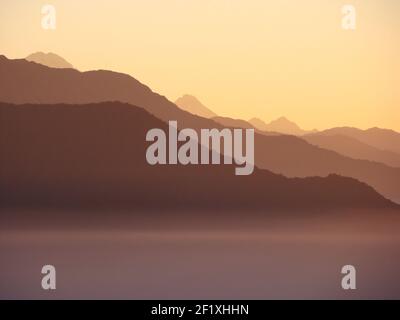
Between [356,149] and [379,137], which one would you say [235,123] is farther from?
[379,137]

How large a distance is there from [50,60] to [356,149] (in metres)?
2.05

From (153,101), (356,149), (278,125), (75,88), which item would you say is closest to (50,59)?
(75,88)

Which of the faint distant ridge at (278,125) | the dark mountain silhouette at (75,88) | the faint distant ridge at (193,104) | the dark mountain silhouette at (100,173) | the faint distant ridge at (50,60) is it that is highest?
the faint distant ridge at (50,60)

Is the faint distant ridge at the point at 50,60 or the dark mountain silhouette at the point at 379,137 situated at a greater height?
the faint distant ridge at the point at 50,60

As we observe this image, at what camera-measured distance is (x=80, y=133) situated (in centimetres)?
426

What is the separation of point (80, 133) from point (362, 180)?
1846 millimetres

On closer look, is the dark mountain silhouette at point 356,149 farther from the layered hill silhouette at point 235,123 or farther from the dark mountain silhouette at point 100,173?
the layered hill silhouette at point 235,123

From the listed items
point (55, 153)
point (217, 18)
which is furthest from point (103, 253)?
point (217, 18)

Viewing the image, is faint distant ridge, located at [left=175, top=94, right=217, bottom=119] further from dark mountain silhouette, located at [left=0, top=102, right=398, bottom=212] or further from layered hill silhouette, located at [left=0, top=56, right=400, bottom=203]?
dark mountain silhouette, located at [left=0, top=102, right=398, bottom=212]

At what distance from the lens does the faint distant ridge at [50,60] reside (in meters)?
4.21

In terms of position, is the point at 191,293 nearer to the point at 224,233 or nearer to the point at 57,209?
the point at 224,233

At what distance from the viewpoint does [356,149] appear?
4.28 m

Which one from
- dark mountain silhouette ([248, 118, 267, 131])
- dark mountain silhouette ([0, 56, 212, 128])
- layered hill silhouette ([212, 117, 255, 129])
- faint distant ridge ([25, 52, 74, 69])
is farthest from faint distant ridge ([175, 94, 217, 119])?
faint distant ridge ([25, 52, 74, 69])

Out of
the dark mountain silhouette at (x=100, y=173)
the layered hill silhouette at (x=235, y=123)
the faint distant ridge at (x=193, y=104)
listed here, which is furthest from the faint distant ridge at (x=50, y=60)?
the layered hill silhouette at (x=235, y=123)
